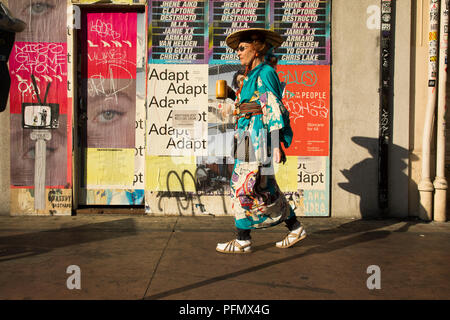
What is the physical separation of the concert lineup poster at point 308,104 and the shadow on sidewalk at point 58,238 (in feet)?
8.08

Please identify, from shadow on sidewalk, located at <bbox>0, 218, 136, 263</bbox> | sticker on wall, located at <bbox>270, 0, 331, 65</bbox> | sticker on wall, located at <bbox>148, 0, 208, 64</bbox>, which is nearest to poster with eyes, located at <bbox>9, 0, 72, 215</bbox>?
shadow on sidewalk, located at <bbox>0, 218, 136, 263</bbox>

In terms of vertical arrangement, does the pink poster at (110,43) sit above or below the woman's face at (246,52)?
above

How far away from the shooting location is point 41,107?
216 inches

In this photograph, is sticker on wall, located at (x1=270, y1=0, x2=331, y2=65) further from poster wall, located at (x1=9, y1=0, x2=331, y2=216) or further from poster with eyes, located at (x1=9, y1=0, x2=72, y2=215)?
poster with eyes, located at (x1=9, y1=0, x2=72, y2=215)

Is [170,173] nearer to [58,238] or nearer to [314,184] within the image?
[58,238]

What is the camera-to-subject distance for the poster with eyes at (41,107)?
544 centimetres

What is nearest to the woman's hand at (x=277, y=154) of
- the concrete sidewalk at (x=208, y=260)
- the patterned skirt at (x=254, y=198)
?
the patterned skirt at (x=254, y=198)

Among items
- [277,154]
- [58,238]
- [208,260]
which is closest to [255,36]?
[277,154]

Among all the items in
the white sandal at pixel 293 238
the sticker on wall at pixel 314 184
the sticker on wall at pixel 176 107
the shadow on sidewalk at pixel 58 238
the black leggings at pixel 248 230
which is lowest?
the shadow on sidewalk at pixel 58 238

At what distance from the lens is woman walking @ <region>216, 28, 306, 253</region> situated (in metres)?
3.76

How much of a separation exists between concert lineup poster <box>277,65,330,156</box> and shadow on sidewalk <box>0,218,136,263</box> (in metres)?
2.46

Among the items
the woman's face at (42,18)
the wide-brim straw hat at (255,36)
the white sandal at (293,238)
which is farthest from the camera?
the woman's face at (42,18)

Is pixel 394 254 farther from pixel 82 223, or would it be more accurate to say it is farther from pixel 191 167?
pixel 82 223

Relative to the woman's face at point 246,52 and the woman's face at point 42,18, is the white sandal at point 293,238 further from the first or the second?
the woman's face at point 42,18
